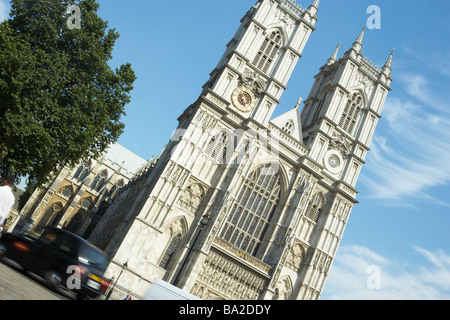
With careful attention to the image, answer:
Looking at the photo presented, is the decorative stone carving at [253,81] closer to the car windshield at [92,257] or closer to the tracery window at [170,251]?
the tracery window at [170,251]

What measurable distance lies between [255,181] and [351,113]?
45.4 ft

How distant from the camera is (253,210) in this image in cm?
3278

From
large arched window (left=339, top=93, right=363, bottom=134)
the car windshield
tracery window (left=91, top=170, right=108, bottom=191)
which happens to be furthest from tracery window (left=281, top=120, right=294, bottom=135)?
tracery window (left=91, top=170, right=108, bottom=191)

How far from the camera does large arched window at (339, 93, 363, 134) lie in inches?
1544

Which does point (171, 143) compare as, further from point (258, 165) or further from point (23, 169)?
point (23, 169)

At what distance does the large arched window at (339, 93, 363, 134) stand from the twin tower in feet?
0.35

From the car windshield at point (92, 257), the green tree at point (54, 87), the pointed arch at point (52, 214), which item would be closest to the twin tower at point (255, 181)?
the green tree at point (54, 87)

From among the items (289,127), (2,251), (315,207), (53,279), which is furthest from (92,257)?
(289,127)

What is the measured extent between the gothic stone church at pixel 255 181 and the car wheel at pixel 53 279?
51.6ft

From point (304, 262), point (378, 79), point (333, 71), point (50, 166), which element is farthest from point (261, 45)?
point (50, 166)

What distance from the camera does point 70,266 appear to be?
1140 centimetres

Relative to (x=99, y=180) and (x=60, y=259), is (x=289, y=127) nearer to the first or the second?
(x=60, y=259)

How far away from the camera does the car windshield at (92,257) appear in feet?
39.9

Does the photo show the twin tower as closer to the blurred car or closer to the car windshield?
the car windshield
